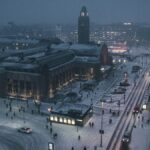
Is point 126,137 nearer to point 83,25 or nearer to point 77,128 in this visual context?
point 77,128

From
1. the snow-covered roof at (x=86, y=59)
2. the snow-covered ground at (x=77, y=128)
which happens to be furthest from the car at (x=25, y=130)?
the snow-covered roof at (x=86, y=59)

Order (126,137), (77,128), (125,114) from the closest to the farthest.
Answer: (126,137) < (77,128) < (125,114)

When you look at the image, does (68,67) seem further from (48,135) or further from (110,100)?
(48,135)

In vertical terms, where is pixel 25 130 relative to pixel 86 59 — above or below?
below

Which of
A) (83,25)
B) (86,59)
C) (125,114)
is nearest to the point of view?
(125,114)

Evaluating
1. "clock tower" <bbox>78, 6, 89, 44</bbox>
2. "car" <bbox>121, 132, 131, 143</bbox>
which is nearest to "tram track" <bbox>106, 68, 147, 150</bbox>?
"car" <bbox>121, 132, 131, 143</bbox>

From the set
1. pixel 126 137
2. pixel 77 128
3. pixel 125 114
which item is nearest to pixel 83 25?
pixel 125 114

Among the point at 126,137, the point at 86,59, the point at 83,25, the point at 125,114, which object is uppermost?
the point at 83,25

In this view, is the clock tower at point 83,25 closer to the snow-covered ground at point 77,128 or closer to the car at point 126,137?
the snow-covered ground at point 77,128
